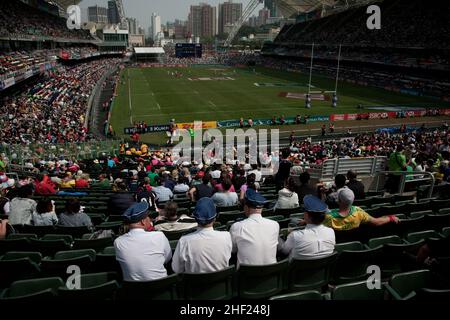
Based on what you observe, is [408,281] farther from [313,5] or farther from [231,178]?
[313,5]

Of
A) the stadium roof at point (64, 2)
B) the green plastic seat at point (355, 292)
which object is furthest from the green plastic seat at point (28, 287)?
the stadium roof at point (64, 2)

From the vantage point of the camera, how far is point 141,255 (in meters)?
4.21

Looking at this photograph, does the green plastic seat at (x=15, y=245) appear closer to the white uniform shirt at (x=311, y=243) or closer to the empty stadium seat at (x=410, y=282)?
the white uniform shirt at (x=311, y=243)

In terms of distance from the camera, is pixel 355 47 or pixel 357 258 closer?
pixel 357 258

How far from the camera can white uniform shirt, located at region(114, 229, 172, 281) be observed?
4.20 m

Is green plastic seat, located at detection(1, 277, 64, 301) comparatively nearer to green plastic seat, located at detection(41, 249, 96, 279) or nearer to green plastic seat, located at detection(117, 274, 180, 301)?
green plastic seat, located at detection(41, 249, 96, 279)

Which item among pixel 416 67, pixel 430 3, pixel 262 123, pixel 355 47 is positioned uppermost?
pixel 430 3

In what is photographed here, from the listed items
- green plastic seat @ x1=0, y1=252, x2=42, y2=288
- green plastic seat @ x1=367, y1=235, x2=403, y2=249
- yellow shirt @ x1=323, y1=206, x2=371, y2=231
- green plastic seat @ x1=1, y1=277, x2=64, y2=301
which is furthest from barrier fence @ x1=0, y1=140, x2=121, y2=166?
green plastic seat @ x1=367, y1=235, x2=403, y2=249

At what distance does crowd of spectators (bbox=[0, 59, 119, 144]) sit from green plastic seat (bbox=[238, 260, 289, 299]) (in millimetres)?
24607

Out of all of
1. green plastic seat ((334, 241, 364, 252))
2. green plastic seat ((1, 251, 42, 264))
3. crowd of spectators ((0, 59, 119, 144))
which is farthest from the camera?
crowd of spectators ((0, 59, 119, 144))

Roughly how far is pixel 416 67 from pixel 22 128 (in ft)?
192
